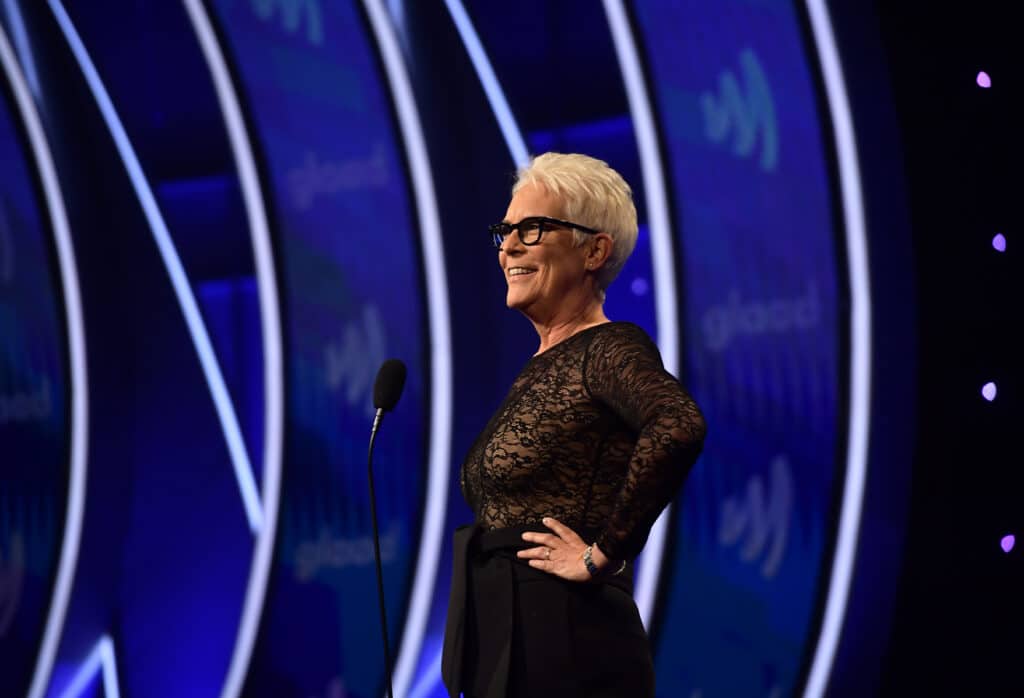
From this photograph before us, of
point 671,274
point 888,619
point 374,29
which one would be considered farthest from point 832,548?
point 374,29

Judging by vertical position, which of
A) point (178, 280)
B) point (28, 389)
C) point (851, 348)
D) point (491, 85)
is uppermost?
point (491, 85)

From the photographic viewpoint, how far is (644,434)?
2508mm

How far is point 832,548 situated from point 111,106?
4532 millimetres

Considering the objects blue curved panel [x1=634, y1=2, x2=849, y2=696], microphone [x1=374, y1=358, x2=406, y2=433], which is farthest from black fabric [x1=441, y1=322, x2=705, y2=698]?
blue curved panel [x1=634, y1=2, x2=849, y2=696]

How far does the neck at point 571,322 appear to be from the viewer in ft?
9.50

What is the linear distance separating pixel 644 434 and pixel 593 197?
62 cm

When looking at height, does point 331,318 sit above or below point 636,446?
above

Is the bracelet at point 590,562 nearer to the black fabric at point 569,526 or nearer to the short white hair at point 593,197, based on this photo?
the black fabric at point 569,526

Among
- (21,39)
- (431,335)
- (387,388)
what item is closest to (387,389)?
(387,388)

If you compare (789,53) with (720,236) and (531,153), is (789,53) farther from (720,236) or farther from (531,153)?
(531,153)

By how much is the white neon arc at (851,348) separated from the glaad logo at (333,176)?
7.26 feet

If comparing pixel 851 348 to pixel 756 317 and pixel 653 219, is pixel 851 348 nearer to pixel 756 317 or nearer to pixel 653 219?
pixel 756 317

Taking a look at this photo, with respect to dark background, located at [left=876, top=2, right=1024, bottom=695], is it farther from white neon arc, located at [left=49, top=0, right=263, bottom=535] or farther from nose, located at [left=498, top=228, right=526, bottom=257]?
white neon arc, located at [left=49, top=0, right=263, bottom=535]

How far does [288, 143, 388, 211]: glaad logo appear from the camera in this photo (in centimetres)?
601
